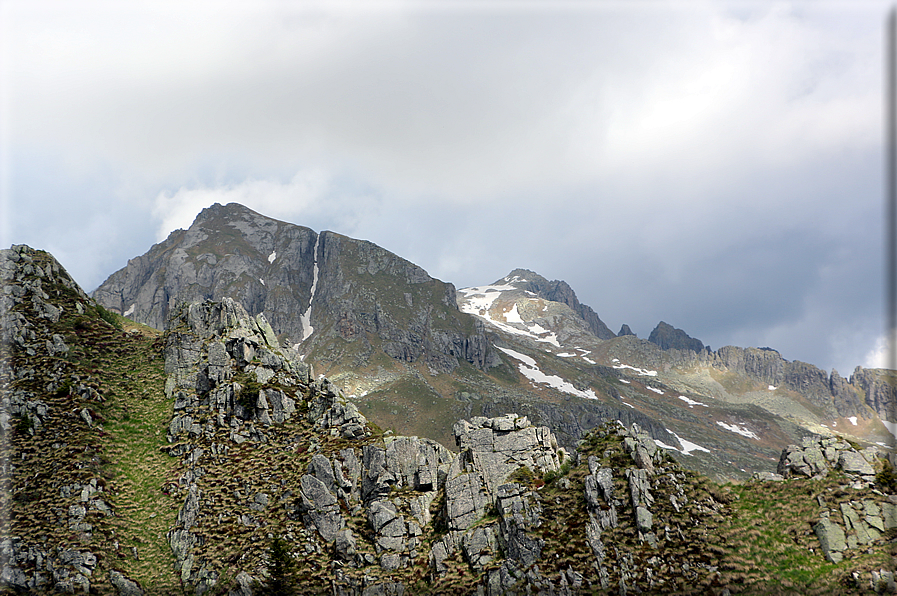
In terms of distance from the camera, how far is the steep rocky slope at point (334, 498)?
114 ft

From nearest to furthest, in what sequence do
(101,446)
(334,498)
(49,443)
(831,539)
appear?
(831,539) < (334,498) < (49,443) < (101,446)

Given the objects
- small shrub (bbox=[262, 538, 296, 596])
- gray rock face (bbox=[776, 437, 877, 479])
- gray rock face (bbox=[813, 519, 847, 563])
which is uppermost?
gray rock face (bbox=[776, 437, 877, 479])

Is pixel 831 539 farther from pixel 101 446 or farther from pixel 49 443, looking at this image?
pixel 49 443

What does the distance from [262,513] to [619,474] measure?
3525 cm

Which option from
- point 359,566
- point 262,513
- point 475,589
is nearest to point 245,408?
point 262,513

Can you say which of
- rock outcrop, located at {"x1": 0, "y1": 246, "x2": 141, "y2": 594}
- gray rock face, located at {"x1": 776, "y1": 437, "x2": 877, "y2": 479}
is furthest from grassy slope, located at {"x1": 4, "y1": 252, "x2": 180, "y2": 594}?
gray rock face, located at {"x1": 776, "y1": 437, "x2": 877, "y2": 479}

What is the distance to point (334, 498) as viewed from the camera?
44.4m

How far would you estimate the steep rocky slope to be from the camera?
114ft

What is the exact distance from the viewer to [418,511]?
43.9 m

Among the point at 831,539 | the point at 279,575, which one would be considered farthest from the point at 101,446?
the point at 831,539

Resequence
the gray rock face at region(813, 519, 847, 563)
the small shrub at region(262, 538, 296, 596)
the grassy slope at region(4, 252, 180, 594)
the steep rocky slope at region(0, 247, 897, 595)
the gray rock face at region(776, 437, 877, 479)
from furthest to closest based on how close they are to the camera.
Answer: the grassy slope at region(4, 252, 180, 594) < the small shrub at region(262, 538, 296, 596) < the gray rock face at region(776, 437, 877, 479) < the steep rocky slope at region(0, 247, 897, 595) < the gray rock face at region(813, 519, 847, 563)

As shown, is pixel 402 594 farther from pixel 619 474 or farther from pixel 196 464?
pixel 196 464

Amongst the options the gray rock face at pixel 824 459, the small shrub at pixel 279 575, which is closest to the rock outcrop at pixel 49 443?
the small shrub at pixel 279 575

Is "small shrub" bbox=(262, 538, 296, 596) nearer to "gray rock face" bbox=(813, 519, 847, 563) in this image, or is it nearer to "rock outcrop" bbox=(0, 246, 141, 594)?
"rock outcrop" bbox=(0, 246, 141, 594)
